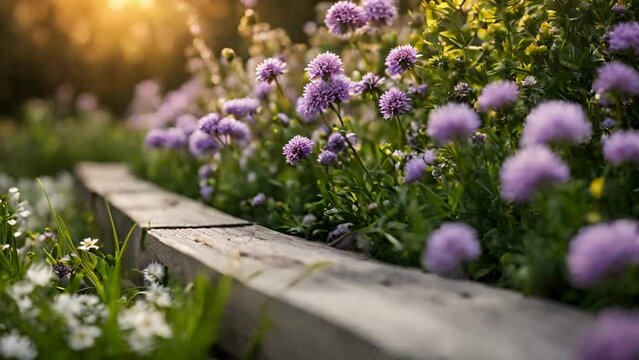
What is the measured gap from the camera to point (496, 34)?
2.25 metres

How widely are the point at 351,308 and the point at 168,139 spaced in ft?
7.89

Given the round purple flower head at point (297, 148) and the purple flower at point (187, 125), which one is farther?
the purple flower at point (187, 125)

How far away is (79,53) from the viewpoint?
950cm

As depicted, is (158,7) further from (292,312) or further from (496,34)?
(292,312)

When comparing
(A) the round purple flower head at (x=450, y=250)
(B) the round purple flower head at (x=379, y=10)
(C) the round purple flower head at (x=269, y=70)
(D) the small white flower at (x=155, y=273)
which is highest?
(B) the round purple flower head at (x=379, y=10)

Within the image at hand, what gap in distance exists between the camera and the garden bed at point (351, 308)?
→ 132cm

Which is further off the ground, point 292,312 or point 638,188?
point 638,188

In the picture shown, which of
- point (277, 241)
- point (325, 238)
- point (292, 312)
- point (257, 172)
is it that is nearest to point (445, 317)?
A: point (292, 312)

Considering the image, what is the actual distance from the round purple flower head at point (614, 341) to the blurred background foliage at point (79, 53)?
6.34m

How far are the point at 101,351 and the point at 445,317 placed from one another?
0.77m

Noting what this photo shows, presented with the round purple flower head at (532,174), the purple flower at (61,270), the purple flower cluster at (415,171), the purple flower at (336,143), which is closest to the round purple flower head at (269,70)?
the purple flower at (336,143)

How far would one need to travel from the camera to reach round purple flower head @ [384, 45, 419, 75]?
222cm

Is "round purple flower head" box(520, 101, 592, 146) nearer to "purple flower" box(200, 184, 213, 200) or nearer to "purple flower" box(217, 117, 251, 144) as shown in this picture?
"purple flower" box(217, 117, 251, 144)

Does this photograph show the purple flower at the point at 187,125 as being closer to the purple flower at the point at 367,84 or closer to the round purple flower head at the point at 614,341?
the purple flower at the point at 367,84
